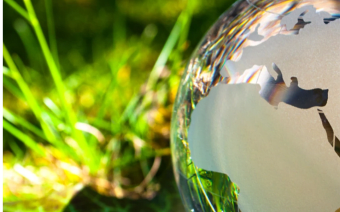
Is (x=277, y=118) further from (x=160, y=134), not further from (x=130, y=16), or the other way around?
(x=130, y=16)

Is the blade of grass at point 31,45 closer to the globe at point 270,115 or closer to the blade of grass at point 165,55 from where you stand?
the blade of grass at point 165,55

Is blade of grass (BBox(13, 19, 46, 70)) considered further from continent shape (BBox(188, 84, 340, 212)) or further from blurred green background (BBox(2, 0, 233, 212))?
continent shape (BBox(188, 84, 340, 212))

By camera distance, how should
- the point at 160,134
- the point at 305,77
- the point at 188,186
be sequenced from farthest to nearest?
Answer: the point at 160,134
the point at 188,186
the point at 305,77

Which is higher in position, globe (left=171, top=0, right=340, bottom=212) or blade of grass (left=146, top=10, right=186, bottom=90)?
blade of grass (left=146, top=10, right=186, bottom=90)

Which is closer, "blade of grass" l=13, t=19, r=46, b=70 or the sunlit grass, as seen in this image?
the sunlit grass

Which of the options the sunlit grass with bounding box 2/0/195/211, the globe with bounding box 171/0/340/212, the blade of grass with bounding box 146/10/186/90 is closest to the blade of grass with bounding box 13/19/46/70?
the sunlit grass with bounding box 2/0/195/211

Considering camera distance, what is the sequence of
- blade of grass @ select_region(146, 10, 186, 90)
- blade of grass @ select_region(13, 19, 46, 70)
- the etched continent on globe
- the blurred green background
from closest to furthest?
the etched continent on globe → the blurred green background → blade of grass @ select_region(146, 10, 186, 90) → blade of grass @ select_region(13, 19, 46, 70)

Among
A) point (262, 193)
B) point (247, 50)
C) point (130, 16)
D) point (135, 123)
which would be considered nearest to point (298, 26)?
point (247, 50)

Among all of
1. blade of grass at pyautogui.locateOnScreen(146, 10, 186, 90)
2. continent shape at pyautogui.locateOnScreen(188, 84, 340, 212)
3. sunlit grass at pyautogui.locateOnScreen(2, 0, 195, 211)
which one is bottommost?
continent shape at pyautogui.locateOnScreen(188, 84, 340, 212)

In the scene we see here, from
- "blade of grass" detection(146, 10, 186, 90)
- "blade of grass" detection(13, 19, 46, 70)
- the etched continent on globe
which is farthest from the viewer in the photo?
"blade of grass" detection(13, 19, 46, 70)
